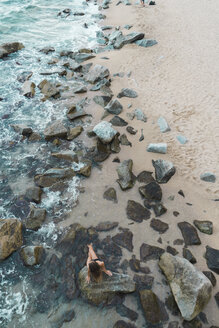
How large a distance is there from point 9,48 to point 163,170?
1186cm

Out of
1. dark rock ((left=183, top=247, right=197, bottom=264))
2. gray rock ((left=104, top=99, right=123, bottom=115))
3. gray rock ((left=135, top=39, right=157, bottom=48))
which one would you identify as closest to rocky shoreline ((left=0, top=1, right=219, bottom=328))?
dark rock ((left=183, top=247, right=197, bottom=264))

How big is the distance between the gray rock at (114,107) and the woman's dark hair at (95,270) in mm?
5989

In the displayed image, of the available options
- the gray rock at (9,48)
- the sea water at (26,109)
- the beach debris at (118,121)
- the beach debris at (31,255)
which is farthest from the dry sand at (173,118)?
the gray rock at (9,48)

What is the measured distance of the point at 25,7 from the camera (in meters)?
19.5

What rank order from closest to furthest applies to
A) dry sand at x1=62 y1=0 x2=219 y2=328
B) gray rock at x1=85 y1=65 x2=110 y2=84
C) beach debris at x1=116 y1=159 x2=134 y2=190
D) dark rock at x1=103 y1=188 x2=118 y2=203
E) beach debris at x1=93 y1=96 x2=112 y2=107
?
dry sand at x1=62 y1=0 x2=219 y2=328 < dark rock at x1=103 y1=188 x2=118 y2=203 < beach debris at x1=116 y1=159 x2=134 y2=190 < beach debris at x1=93 y1=96 x2=112 y2=107 < gray rock at x1=85 y1=65 x2=110 y2=84

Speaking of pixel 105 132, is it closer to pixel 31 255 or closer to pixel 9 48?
pixel 31 255

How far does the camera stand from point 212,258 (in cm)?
532

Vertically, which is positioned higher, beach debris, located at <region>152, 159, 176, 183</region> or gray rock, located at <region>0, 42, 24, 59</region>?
gray rock, located at <region>0, 42, 24, 59</region>

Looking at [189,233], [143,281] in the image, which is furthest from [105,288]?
[189,233]

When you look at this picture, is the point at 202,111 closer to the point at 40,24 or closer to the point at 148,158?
the point at 148,158

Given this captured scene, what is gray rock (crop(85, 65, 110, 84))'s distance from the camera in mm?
11109

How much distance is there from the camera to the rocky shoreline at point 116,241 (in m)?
4.56

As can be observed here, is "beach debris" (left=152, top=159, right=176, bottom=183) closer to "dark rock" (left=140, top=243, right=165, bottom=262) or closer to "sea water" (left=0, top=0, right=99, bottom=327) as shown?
"dark rock" (left=140, top=243, right=165, bottom=262)

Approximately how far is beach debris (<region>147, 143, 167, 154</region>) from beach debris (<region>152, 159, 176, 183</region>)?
628 mm
